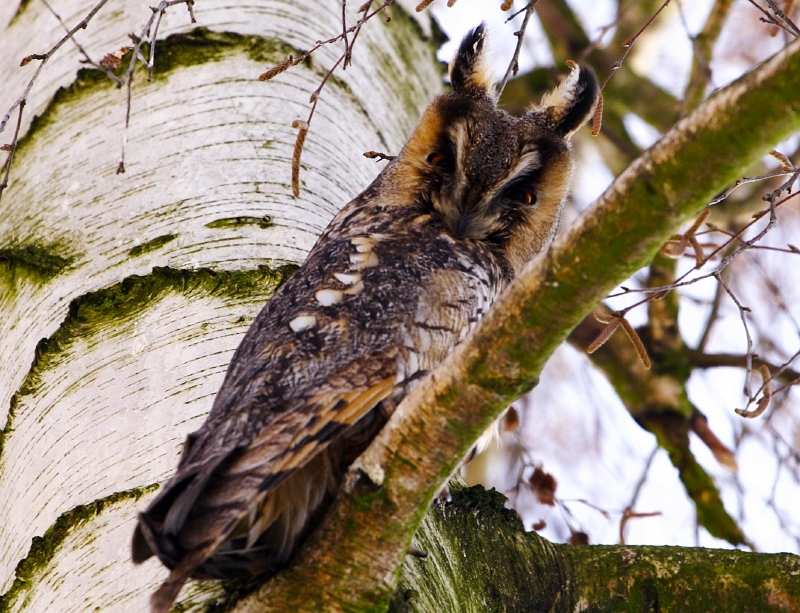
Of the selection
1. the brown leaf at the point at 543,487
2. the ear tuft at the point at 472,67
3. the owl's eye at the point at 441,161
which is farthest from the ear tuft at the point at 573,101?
the brown leaf at the point at 543,487

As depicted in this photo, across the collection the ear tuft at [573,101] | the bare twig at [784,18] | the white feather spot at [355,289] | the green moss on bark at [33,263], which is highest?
the ear tuft at [573,101]

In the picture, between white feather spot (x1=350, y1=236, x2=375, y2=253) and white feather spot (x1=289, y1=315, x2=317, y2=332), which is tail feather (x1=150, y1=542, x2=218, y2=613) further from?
white feather spot (x1=350, y1=236, x2=375, y2=253)

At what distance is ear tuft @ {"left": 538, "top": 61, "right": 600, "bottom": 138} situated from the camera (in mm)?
1930

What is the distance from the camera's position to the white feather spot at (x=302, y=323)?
1.34 meters

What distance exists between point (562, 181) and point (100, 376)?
1100mm

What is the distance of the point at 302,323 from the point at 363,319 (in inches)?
4.0

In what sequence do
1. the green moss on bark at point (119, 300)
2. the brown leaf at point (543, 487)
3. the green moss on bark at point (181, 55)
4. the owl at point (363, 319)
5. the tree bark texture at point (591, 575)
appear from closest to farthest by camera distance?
the owl at point (363, 319) → the tree bark texture at point (591, 575) → the green moss on bark at point (119, 300) → the green moss on bark at point (181, 55) → the brown leaf at point (543, 487)

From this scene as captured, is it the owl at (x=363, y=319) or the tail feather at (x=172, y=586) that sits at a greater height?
the owl at (x=363, y=319)

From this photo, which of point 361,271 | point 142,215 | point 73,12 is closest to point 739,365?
point 361,271

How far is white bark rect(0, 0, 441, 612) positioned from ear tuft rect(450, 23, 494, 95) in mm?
358

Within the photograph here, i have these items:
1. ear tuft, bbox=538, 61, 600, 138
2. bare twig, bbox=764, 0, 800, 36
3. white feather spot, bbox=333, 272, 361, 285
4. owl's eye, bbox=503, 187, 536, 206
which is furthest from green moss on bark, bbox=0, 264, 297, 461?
bare twig, bbox=764, 0, 800, 36

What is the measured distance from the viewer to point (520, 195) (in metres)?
1.80

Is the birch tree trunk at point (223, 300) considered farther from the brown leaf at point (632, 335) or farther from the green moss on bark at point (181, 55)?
the brown leaf at point (632, 335)

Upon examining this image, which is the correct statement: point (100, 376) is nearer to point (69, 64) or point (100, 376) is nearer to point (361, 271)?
point (361, 271)
